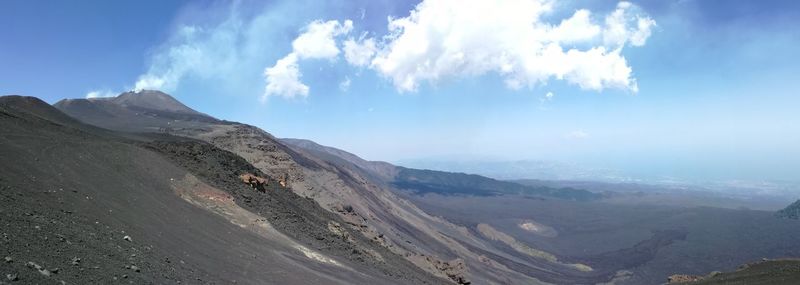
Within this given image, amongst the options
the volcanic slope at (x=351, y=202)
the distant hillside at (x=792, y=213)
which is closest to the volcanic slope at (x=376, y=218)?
the volcanic slope at (x=351, y=202)

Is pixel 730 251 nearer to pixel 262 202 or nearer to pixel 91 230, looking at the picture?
pixel 262 202

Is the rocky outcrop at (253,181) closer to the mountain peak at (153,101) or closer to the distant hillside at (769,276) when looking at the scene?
the distant hillside at (769,276)

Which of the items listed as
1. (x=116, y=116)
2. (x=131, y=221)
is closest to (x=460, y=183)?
(x=116, y=116)

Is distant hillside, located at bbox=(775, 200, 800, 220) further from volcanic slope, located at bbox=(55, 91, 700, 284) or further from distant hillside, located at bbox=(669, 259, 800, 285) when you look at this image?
distant hillside, located at bbox=(669, 259, 800, 285)

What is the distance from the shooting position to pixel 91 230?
15781 mm

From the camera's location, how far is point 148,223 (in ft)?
64.3

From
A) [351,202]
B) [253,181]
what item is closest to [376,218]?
[351,202]

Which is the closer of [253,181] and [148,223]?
[148,223]

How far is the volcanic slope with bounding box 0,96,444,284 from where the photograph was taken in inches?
533

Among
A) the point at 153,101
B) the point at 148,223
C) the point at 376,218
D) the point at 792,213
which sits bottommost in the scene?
the point at 376,218

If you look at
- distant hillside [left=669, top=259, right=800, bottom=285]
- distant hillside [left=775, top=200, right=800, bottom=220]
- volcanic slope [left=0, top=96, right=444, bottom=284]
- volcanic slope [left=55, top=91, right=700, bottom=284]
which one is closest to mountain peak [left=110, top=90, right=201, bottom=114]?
volcanic slope [left=55, top=91, right=700, bottom=284]

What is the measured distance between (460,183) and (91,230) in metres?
187

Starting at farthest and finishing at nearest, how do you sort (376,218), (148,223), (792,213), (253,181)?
(792,213), (376,218), (253,181), (148,223)

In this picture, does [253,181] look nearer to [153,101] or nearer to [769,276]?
[769,276]
